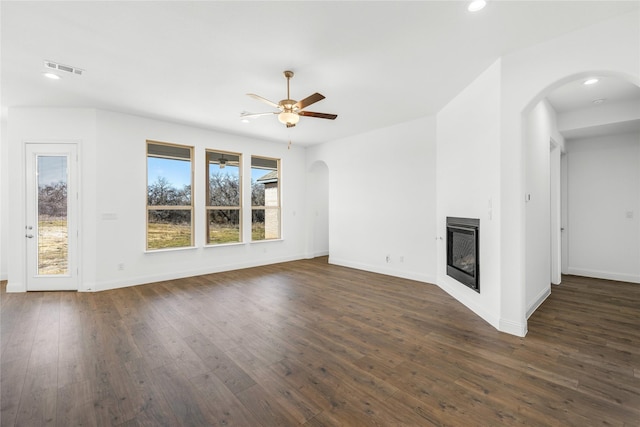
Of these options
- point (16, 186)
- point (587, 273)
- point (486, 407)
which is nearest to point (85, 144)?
point (16, 186)

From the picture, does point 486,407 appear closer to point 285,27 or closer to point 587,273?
point 285,27

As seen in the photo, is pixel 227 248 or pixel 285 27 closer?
pixel 285 27

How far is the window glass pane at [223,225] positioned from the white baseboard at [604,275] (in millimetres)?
7184

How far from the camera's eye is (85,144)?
15.2ft

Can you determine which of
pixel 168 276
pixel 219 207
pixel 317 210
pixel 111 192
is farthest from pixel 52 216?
pixel 317 210

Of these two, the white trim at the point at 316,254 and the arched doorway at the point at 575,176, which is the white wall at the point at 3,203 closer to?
the white trim at the point at 316,254

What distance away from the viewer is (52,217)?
464 cm

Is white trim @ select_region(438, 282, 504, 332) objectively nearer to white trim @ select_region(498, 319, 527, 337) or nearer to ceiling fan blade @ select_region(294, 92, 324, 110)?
white trim @ select_region(498, 319, 527, 337)

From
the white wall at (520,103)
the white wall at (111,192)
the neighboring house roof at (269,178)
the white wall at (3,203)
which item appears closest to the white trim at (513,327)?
the white wall at (520,103)

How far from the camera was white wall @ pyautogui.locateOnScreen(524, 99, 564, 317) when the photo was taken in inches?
131

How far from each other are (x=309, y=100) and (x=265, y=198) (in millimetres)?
4249

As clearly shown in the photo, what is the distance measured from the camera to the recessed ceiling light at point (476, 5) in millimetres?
2162

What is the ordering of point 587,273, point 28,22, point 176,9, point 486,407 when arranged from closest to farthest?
point 486,407, point 176,9, point 28,22, point 587,273

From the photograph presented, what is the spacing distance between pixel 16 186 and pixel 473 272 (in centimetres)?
729
